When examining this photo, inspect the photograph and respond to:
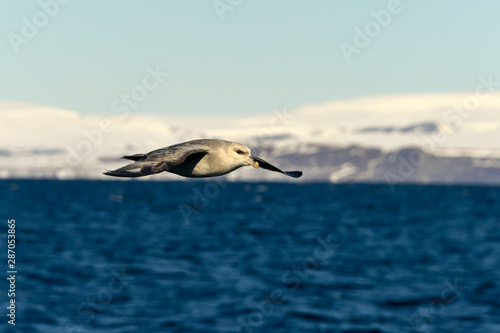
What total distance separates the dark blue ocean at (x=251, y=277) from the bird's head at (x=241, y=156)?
4261 cm

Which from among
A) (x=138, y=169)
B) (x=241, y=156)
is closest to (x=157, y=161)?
(x=138, y=169)

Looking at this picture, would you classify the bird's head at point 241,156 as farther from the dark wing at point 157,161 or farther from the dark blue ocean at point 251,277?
the dark blue ocean at point 251,277

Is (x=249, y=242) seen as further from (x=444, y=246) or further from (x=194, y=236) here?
(x=444, y=246)

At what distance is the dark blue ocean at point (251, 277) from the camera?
5838cm

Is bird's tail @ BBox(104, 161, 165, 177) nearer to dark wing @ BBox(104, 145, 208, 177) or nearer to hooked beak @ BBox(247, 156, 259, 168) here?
dark wing @ BBox(104, 145, 208, 177)

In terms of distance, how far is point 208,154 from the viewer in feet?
41.8

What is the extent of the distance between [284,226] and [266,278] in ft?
214

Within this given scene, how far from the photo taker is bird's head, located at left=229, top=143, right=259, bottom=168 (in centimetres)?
1281

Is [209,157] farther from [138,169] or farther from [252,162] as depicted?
[138,169]

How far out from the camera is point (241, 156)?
1287 centimetres

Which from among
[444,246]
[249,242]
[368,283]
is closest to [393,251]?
[444,246]

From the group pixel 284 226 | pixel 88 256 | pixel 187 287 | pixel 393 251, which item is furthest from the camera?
pixel 284 226

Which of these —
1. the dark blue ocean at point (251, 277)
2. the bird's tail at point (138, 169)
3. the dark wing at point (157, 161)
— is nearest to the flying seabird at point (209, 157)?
the dark wing at point (157, 161)

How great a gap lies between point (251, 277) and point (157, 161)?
67.8 metres
